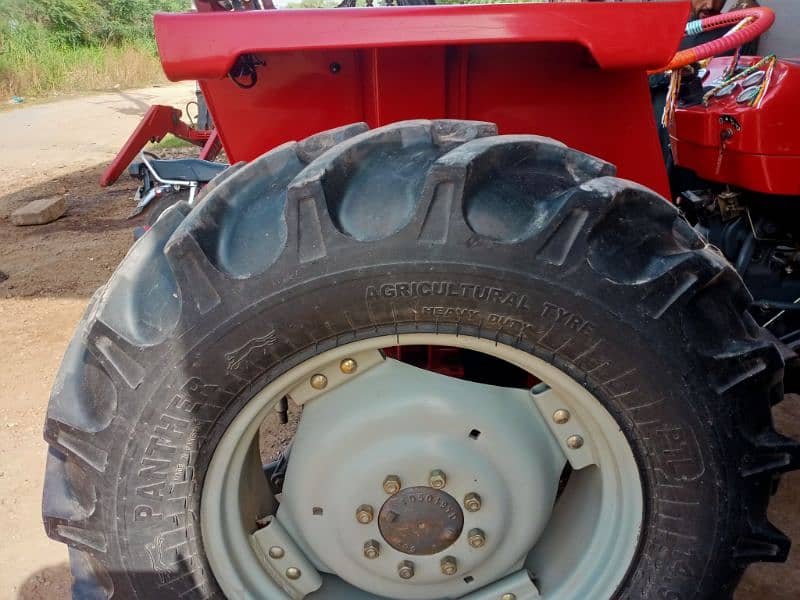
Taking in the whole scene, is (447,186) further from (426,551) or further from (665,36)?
(426,551)

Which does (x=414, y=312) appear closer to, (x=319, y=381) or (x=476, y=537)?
(x=319, y=381)

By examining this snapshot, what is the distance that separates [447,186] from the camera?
1.00 metres

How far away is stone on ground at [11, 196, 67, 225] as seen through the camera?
5504 mm

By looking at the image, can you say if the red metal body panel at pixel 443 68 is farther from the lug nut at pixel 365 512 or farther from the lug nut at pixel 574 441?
the lug nut at pixel 365 512

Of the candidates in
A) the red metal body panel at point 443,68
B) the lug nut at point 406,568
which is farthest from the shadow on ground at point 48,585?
the red metal body panel at point 443,68

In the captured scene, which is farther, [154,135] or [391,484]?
[154,135]

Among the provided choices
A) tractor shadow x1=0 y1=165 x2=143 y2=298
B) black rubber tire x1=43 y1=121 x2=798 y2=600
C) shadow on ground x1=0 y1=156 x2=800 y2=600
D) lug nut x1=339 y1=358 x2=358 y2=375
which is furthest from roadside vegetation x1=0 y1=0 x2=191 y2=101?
lug nut x1=339 y1=358 x2=358 y2=375

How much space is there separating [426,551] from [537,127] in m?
0.97

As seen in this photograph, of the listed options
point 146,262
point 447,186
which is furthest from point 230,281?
point 447,186

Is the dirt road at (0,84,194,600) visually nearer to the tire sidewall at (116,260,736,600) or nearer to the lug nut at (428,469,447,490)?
the tire sidewall at (116,260,736,600)

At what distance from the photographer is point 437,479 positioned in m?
1.21

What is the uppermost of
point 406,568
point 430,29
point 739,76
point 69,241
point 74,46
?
point 430,29

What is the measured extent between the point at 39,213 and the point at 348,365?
5.41m

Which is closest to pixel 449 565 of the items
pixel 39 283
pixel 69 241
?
pixel 39 283
